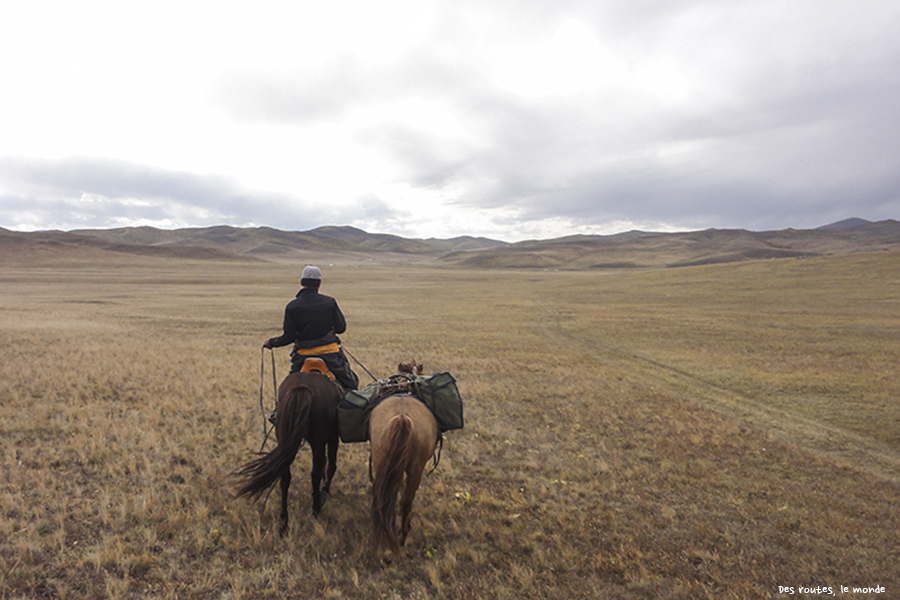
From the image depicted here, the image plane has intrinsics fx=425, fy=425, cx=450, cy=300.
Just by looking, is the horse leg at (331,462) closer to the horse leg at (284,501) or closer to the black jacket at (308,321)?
the horse leg at (284,501)

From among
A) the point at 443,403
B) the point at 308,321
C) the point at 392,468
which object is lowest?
the point at 392,468

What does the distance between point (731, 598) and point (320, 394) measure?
4.79m

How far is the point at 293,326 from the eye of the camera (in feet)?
19.4

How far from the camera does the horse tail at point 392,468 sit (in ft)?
14.4

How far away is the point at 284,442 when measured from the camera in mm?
4863

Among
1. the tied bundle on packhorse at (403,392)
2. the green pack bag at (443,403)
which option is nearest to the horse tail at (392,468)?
the tied bundle on packhorse at (403,392)

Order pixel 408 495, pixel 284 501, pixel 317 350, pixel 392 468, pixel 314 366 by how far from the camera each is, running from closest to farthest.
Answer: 1. pixel 392 468
2. pixel 408 495
3. pixel 284 501
4. pixel 314 366
5. pixel 317 350

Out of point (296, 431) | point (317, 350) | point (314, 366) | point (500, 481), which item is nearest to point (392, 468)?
point (296, 431)

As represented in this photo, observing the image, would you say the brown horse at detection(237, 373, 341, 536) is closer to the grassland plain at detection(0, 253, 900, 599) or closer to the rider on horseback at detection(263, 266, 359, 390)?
the rider on horseback at detection(263, 266, 359, 390)

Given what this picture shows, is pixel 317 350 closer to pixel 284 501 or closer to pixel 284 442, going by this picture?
pixel 284 442

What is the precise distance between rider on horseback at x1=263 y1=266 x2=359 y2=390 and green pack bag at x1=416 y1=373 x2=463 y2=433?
129 centimetres

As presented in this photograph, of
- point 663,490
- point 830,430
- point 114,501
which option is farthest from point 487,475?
point 830,430

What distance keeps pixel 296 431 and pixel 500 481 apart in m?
3.59

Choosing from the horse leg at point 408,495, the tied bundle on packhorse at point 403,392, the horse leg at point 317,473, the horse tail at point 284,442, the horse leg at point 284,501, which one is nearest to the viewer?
the horse leg at point 408,495
